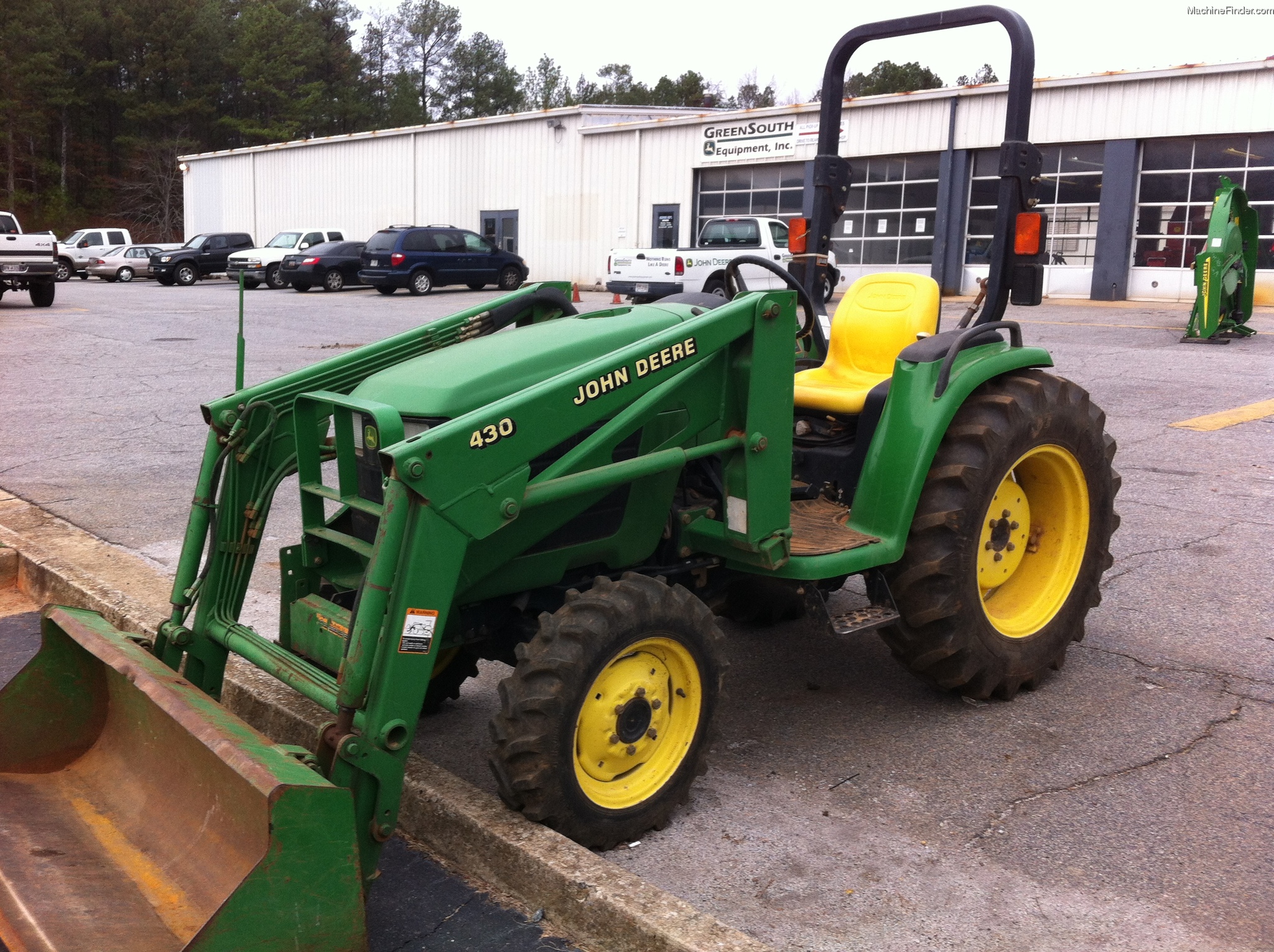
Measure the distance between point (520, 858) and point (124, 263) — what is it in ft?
129

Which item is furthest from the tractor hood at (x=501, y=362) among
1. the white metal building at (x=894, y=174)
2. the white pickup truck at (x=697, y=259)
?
the white metal building at (x=894, y=174)

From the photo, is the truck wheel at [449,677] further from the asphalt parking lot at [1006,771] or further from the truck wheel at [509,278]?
the truck wheel at [509,278]

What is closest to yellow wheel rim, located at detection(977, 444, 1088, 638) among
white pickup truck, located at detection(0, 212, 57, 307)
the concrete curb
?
the concrete curb

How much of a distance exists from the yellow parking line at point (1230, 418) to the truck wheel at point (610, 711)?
7.90 m

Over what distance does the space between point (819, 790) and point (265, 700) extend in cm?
194

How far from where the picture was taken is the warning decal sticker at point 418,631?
2.84 m

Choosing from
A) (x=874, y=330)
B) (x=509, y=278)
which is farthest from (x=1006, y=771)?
(x=509, y=278)

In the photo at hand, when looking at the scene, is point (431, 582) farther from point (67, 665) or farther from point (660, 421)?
point (67, 665)

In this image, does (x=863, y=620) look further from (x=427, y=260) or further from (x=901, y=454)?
(x=427, y=260)

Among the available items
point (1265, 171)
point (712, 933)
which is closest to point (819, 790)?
point (712, 933)

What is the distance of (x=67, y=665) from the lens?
344 cm

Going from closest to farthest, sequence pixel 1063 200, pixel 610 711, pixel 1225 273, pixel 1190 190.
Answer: pixel 610 711 → pixel 1225 273 → pixel 1190 190 → pixel 1063 200

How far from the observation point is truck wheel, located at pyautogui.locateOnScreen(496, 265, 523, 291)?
1205 inches

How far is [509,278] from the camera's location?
30.8m
